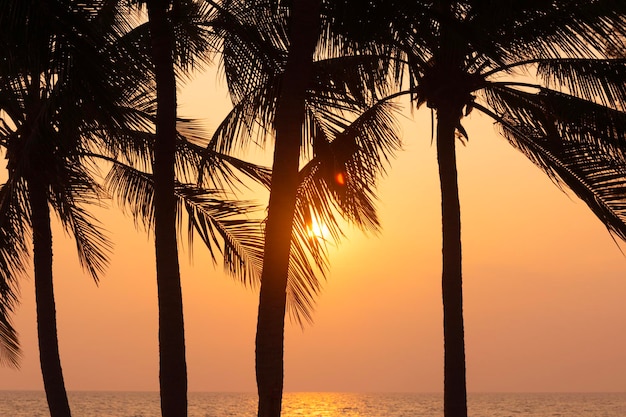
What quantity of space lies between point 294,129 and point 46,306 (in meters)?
8.19

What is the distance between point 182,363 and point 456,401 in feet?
15.8

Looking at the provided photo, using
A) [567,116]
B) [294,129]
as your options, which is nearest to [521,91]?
[567,116]

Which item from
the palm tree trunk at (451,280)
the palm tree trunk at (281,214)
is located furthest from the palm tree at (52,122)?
the palm tree trunk at (451,280)

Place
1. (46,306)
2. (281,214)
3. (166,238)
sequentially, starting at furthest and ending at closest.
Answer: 1. (46,306)
2. (166,238)
3. (281,214)

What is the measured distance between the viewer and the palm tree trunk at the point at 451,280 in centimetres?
1556

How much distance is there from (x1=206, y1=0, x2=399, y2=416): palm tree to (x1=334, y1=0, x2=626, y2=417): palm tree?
97 cm

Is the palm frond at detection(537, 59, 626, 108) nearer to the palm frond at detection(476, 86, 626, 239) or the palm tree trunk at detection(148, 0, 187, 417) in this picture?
the palm frond at detection(476, 86, 626, 239)

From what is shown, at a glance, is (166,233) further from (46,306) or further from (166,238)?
(46,306)

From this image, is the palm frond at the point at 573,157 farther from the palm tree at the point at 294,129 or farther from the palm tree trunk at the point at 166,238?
the palm tree trunk at the point at 166,238

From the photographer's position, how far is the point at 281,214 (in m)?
11.0

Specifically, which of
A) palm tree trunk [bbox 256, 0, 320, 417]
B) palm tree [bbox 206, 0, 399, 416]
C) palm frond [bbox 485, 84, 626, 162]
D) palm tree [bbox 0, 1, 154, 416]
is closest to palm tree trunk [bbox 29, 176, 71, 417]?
palm tree [bbox 0, 1, 154, 416]

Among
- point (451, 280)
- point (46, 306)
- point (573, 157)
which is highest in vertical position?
point (573, 157)

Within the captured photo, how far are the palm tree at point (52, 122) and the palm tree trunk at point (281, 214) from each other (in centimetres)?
209

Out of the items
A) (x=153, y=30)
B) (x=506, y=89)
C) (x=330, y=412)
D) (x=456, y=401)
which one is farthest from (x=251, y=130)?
(x=330, y=412)
